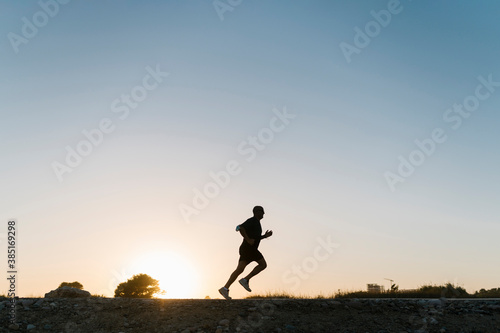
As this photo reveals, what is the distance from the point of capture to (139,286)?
43156mm

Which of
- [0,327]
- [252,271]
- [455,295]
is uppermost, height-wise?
[252,271]

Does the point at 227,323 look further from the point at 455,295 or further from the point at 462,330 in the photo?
the point at 455,295

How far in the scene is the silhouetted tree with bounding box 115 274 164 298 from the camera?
139 feet

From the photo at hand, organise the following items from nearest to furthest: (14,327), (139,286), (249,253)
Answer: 1. (14,327)
2. (249,253)
3. (139,286)

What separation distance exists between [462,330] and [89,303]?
7628 millimetres

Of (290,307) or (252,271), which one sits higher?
(252,271)

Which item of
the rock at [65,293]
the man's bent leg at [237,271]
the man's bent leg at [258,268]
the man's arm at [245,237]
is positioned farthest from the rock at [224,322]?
the rock at [65,293]

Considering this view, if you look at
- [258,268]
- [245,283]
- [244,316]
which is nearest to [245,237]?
[258,268]

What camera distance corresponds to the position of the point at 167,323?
7.94m

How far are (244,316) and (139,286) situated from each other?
38.0 metres

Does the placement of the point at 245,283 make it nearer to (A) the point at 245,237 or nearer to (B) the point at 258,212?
(A) the point at 245,237

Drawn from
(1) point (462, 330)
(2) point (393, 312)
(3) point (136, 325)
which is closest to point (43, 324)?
(3) point (136, 325)

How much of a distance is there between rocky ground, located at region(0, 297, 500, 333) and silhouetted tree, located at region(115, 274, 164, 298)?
3558 cm

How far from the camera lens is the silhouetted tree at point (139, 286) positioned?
4250 cm
